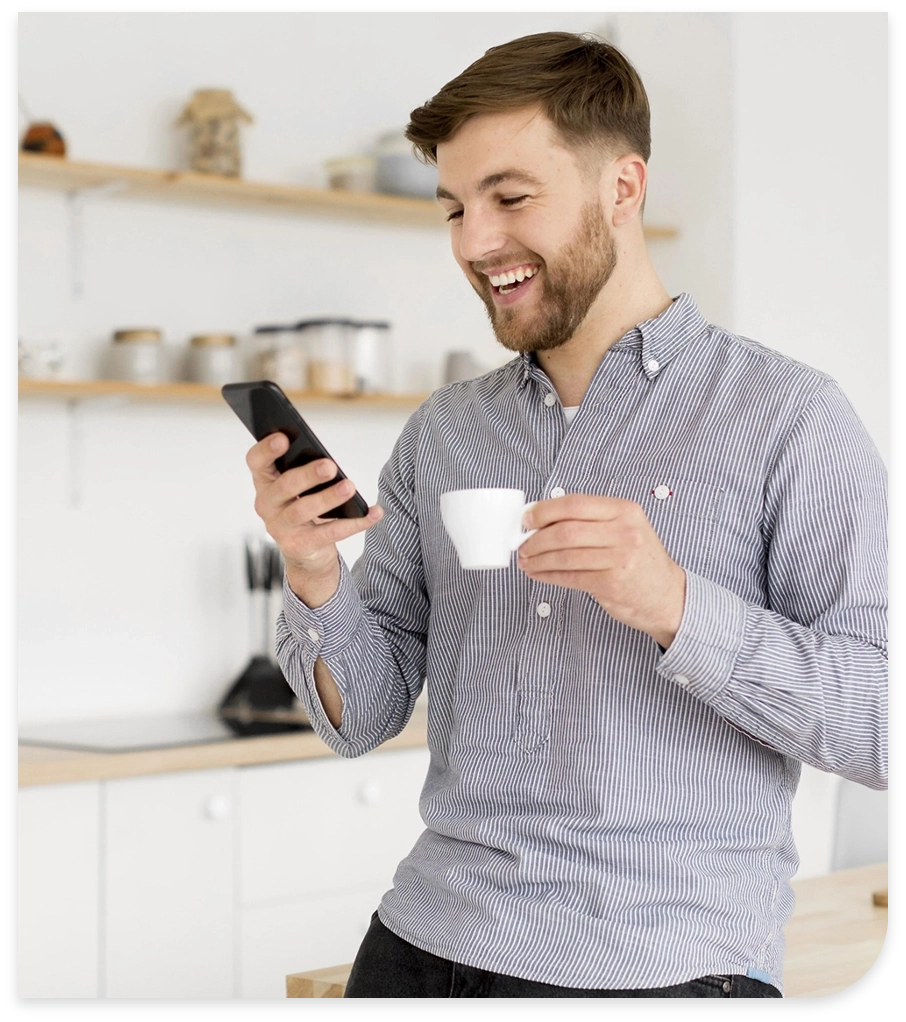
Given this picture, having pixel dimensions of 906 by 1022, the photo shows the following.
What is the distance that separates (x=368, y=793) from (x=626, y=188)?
187 centimetres

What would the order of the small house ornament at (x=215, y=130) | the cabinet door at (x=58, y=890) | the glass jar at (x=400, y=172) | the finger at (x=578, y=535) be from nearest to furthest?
the finger at (x=578, y=535)
the cabinet door at (x=58, y=890)
the small house ornament at (x=215, y=130)
the glass jar at (x=400, y=172)

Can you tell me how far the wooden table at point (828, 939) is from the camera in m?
1.48

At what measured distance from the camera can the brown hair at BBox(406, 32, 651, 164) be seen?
1.33m

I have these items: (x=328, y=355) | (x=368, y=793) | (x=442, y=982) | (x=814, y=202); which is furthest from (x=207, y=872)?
(x=814, y=202)

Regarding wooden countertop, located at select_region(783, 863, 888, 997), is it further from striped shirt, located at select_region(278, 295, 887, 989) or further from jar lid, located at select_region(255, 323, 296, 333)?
jar lid, located at select_region(255, 323, 296, 333)

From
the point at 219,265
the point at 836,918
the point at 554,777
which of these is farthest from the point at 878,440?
the point at 554,777

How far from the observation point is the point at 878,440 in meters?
3.72

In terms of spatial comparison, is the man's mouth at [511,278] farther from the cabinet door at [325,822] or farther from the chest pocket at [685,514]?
the cabinet door at [325,822]

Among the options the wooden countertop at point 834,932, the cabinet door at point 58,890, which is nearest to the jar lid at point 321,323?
the cabinet door at point 58,890

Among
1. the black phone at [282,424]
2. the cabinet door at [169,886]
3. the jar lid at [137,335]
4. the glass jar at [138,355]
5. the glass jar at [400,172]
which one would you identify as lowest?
the cabinet door at [169,886]

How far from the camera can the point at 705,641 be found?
1.11 m

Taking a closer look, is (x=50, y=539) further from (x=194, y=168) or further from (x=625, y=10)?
(x=625, y=10)

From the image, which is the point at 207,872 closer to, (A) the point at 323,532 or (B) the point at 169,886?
(B) the point at 169,886

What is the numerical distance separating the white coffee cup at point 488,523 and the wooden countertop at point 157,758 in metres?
1.67
